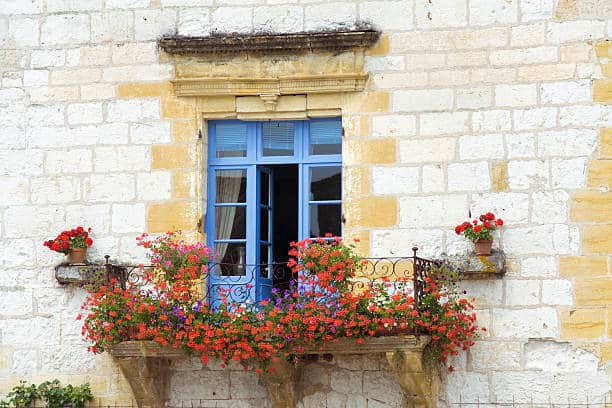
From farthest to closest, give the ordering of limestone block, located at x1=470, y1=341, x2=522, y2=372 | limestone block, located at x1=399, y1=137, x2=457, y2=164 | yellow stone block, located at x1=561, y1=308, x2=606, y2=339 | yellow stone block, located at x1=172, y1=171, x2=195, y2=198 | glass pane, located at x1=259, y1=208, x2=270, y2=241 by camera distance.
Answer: glass pane, located at x1=259, y1=208, x2=270, y2=241 < yellow stone block, located at x1=172, y1=171, x2=195, y2=198 < limestone block, located at x1=399, y1=137, x2=457, y2=164 < limestone block, located at x1=470, y1=341, x2=522, y2=372 < yellow stone block, located at x1=561, y1=308, x2=606, y2=339

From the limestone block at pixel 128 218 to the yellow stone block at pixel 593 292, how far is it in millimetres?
3342

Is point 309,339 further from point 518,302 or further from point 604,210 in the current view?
point 604,210

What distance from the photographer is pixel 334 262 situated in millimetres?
9156

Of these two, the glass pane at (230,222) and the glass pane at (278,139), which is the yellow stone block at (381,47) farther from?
the glass pane at (230,222)

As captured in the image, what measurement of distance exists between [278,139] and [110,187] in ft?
4.49

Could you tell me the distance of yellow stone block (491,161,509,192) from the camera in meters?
9.65

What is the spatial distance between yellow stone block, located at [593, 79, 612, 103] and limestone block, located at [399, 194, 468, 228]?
1.22 metres

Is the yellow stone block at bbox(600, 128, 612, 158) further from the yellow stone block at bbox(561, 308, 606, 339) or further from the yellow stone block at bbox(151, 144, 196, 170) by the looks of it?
the yellow stone block at bbox(151, 144, 196, 170)

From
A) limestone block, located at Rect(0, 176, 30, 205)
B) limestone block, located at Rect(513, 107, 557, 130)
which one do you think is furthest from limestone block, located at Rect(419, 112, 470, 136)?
limestone block, located at Rect(0, 176, 30, 205)

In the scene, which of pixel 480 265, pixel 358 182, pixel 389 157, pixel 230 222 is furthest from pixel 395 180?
pixel 230 222

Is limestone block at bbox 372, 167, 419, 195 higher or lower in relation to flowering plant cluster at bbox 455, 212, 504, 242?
higher

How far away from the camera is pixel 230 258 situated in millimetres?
10219

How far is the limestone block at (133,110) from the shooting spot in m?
10.2

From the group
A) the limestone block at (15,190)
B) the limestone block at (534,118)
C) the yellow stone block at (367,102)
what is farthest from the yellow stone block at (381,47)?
the limestone block at (15,190)
